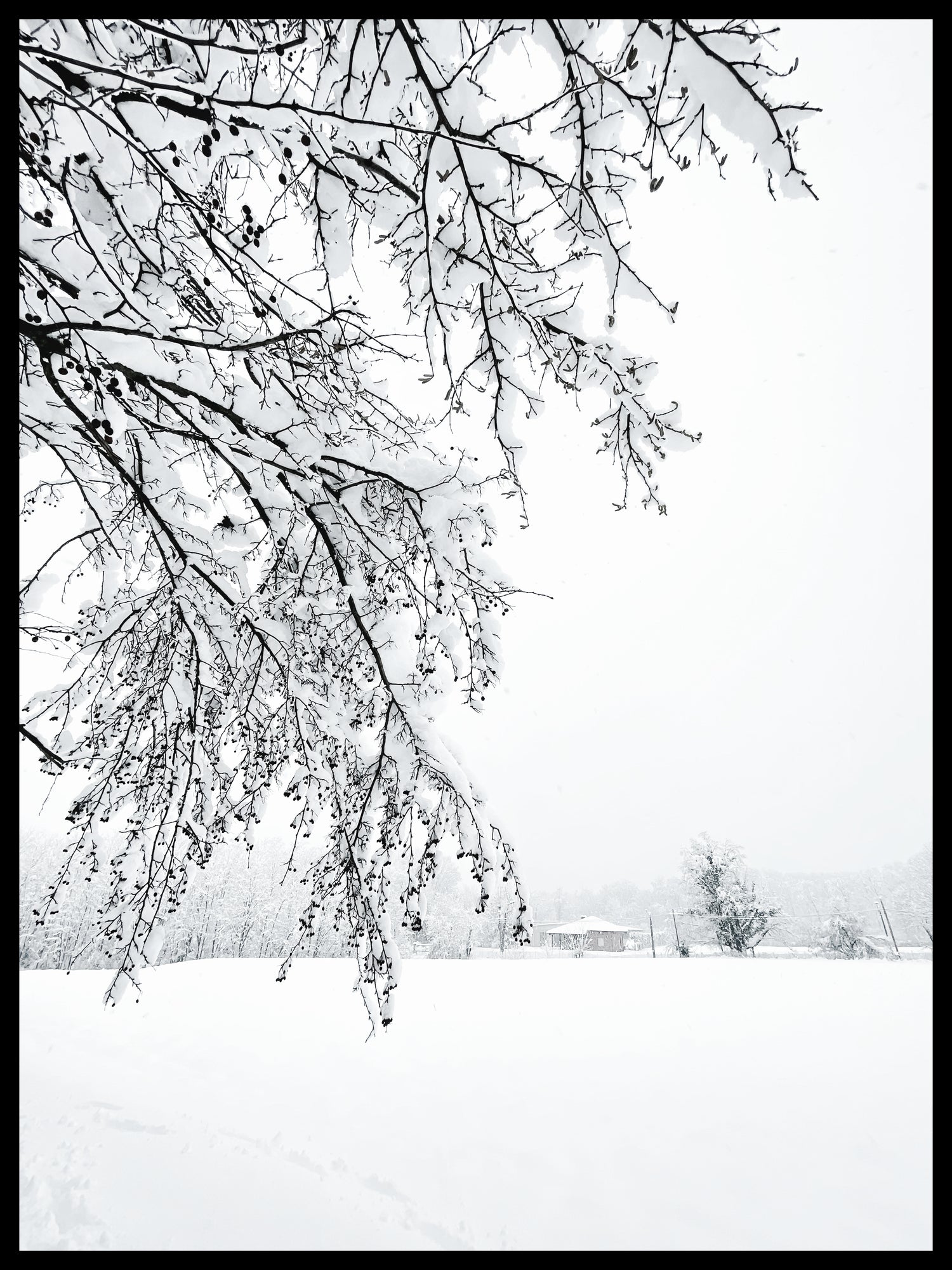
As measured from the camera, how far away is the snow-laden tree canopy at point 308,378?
74.2 inches

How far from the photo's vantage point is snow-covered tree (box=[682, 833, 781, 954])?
2308 centimetres

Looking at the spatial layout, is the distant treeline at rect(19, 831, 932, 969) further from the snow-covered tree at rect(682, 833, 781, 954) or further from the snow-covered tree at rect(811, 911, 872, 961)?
the snow-covered tree at rect(682, 833, 781, 954)

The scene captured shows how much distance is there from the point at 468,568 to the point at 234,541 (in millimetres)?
1227

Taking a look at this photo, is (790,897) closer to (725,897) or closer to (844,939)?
(844,939)

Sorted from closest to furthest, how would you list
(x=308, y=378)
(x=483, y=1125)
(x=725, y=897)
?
(x=308, y=378)
(x=483, y=1125)
(x=725, y=897)

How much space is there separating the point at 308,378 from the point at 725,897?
26506 mm

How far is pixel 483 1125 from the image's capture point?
5.22m

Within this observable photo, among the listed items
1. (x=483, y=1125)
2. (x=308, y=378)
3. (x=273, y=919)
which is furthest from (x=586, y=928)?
(x=308, y=378)

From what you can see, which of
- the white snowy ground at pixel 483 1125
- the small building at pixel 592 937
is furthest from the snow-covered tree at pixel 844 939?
the small building at pixel 592 937

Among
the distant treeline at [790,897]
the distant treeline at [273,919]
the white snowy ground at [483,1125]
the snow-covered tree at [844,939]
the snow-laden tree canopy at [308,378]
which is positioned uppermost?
the snow-laden tree canopy at [308,378]

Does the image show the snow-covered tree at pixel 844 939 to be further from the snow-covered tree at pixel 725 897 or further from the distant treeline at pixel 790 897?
the distant treeline at pixel 790 897

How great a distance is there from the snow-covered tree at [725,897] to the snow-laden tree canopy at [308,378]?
2528 cm

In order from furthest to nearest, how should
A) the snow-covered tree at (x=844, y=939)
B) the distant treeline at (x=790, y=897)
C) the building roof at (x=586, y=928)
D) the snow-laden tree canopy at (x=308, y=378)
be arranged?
1. the building roof at (x=586, y=928)
2. the distant treeline at (x=790, y=897)
3. the snow-covered tree at (x=844, y=939)
4. the snow-laden tree canopy at (x=308, y=378)

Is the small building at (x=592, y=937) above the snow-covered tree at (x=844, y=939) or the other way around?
the other way around
